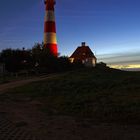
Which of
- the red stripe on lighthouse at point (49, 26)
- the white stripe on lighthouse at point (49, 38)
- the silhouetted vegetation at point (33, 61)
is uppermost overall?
the red stripe on lighthouse at point (49, 26)

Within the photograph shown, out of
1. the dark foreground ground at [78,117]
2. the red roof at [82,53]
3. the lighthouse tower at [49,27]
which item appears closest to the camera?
the dark foreground ground at [78,117]

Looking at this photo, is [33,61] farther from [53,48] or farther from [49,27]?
[49,27]

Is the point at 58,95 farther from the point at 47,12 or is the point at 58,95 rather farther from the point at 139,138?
the point at 47,12

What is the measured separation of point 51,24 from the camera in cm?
4606

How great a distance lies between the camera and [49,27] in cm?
4606

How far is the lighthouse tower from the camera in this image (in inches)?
1811

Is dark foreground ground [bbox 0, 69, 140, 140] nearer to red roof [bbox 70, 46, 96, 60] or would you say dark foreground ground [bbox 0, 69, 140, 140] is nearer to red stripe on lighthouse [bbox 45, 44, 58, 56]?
red stripe on lighthouse [bbox 45, 44, 58, 56]

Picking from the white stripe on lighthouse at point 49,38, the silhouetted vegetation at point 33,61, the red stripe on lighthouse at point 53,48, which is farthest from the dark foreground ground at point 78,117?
the white stripe on lighthouse at point 49,38

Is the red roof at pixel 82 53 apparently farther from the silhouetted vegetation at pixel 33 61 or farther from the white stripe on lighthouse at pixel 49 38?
the white stripe on lighthouse at pixel 49 38

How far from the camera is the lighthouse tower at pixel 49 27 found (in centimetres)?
4600

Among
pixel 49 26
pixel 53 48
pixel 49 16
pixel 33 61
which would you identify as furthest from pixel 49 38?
pixel 33 61

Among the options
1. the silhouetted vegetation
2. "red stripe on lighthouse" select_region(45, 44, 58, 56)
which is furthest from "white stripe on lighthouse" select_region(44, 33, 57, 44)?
the silhouetted vegetation

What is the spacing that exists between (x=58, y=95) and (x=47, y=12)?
96.9 feet

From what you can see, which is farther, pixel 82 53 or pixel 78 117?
pixel 82 53
